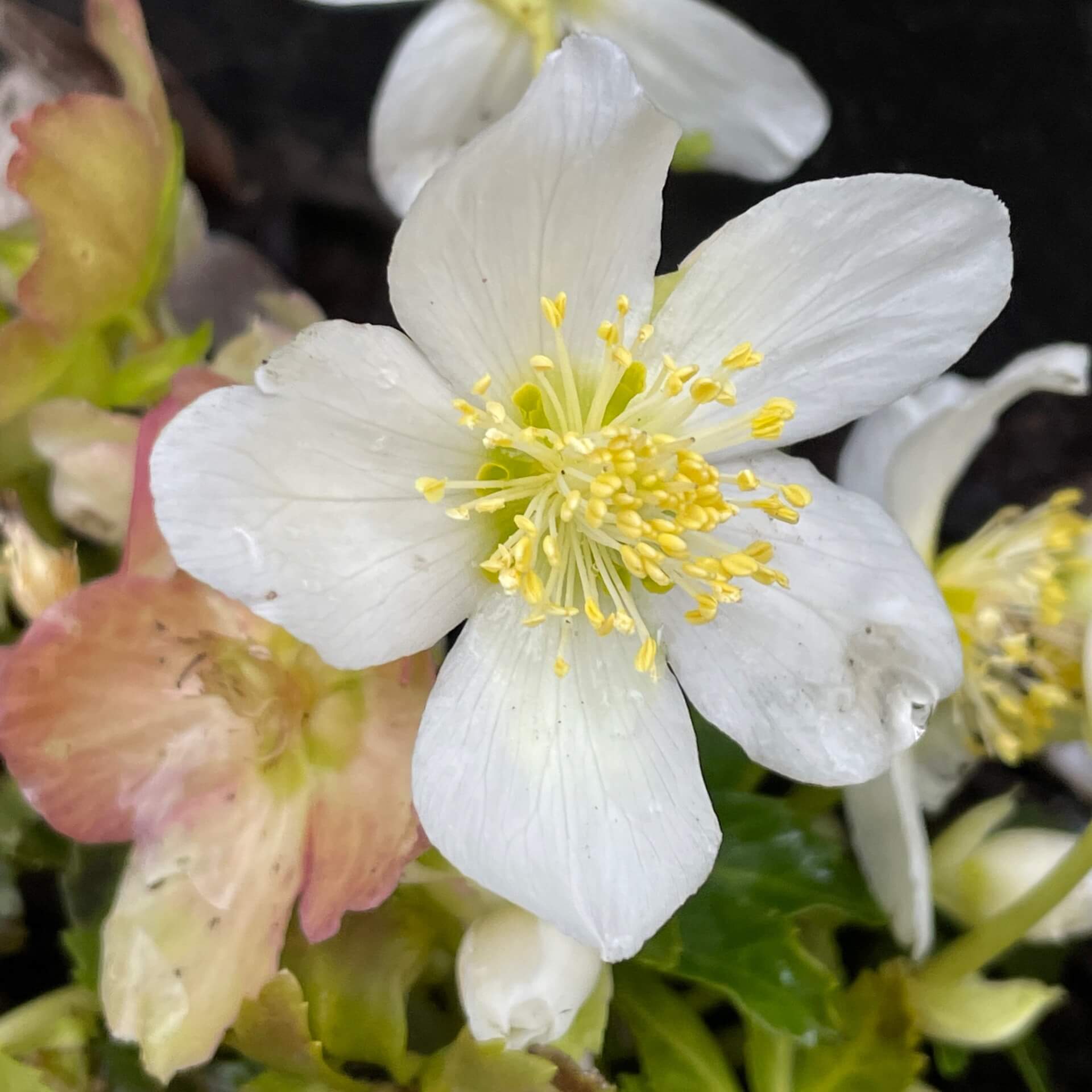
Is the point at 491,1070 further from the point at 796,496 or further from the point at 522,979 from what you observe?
the point at 796,496

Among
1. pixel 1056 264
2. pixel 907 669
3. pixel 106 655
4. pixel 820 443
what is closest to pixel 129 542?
pixel 106 655

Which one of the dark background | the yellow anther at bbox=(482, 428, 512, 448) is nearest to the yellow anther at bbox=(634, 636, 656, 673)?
the yellow anther at bbox=(482, 428, 512, 448)

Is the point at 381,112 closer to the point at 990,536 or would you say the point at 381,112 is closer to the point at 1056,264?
the point at 990,536

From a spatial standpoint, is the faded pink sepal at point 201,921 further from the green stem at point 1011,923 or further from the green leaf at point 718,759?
the green stem at point 1011,923

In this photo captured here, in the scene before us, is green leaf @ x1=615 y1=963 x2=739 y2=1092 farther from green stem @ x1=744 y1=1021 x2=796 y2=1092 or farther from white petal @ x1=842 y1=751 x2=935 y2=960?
white petal @ x1=842 y1=751 x2=935 y2=960

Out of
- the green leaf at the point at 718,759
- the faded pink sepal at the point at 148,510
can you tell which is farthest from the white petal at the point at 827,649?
the faded pink sepal at the point at 148,510
